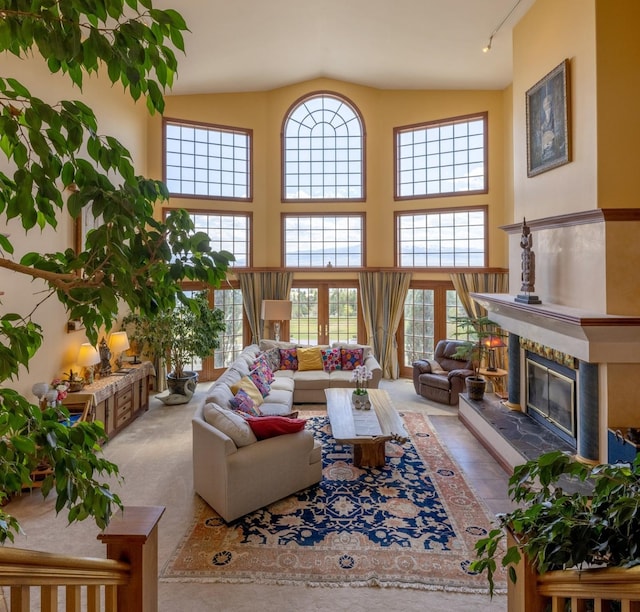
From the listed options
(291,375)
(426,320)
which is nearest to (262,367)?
(291,375)

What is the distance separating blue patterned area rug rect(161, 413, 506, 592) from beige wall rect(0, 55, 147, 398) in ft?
8.10

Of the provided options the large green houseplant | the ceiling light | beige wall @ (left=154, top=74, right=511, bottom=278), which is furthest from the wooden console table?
the ceiling light

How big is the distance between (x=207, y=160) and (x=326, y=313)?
395 cm

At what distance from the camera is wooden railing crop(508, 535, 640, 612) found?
1120 mm

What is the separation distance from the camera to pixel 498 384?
298 inches

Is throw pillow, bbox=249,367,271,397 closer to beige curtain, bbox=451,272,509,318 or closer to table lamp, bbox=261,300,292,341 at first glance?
table lamp, bbox=261,300,292,341

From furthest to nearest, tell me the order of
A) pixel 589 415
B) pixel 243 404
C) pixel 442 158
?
pixel 442 158 < pixel 243 404 < pixel 589 415

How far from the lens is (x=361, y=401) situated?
5.44m

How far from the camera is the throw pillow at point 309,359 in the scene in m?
7.48

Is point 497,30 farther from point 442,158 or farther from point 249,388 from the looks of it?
point 249,388

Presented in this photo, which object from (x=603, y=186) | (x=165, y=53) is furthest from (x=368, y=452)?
(x=165, y=53)

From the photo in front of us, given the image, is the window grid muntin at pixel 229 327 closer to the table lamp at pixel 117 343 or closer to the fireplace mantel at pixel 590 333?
the table lamp at pixel 117 343

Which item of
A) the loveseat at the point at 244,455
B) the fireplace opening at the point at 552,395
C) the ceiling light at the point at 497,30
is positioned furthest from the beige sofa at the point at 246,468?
the ceiling light at the point at 497,30

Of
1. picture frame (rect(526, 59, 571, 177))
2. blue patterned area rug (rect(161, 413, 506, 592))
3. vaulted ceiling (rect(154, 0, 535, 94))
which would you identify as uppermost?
vaulted ceiling (rect(154, 0, 535, 94))
